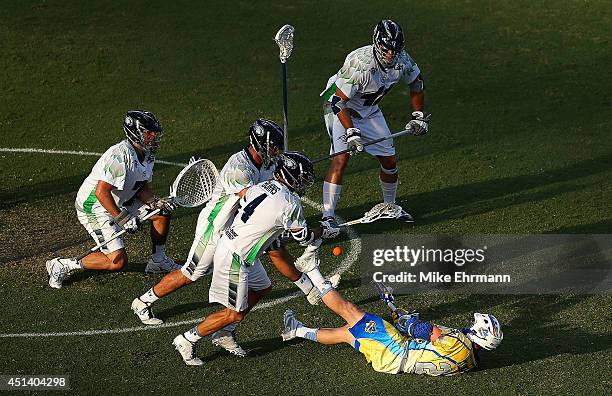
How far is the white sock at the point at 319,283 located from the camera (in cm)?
1151

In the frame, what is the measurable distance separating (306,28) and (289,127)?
5.10 meters

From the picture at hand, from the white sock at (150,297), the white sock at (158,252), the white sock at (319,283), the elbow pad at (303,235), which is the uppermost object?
the elbow pad at (303,235)

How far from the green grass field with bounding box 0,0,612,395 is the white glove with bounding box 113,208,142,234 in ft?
2.76

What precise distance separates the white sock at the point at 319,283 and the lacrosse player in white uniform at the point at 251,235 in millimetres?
10

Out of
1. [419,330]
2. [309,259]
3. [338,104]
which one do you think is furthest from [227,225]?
[338,104]

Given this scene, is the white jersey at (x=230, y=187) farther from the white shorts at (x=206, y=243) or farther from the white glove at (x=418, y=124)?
→ the white glove at (x=418, y=124)

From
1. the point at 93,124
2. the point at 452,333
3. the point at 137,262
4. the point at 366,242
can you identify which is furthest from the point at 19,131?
the point at 452,333

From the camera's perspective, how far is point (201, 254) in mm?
11930

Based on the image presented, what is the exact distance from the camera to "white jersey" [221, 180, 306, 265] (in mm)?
11078

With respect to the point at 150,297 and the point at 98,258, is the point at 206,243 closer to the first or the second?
the point at 150,297

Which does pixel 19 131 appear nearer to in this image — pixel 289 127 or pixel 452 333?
pixel 289 127

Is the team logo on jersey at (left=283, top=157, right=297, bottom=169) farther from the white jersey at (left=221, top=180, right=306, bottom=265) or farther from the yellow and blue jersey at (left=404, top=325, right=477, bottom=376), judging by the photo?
the yellow and blue jersey at (left=404, top=325, right=477, bottom=376)

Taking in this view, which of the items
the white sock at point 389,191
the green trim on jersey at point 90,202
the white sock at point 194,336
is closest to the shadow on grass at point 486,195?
the white sock at point 389,191

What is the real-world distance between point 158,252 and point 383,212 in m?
3.21
